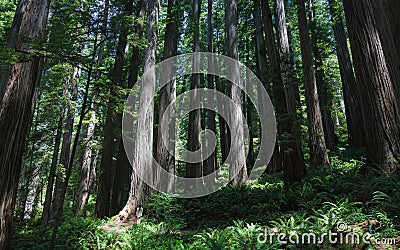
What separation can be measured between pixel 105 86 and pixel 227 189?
611 cm

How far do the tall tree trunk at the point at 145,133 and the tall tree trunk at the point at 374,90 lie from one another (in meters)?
6.24

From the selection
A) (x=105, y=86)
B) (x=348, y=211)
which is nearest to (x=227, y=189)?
(x=348, y=211)

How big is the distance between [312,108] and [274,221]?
5303 millimetres

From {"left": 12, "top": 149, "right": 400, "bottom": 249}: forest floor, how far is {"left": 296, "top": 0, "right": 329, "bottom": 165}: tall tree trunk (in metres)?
1.02

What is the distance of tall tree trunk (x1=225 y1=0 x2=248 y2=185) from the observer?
10.4 metres

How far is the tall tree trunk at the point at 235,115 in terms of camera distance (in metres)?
10.4

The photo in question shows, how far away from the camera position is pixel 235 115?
10.9 metres

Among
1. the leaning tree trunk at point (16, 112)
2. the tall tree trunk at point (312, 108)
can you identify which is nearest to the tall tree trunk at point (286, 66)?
the tall tree trunk at point (312, 108)

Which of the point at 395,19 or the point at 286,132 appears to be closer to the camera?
the point at 395,19

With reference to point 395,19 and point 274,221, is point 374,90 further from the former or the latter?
point 395,19

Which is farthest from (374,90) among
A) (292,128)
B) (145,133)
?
(145,133)

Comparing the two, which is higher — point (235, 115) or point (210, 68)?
point (210, 68)

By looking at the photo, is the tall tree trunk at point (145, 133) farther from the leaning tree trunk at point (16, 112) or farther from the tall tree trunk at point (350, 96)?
the tall tree trunk at point (350, 96)

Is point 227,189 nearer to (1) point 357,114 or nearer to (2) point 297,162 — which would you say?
(2) point 297,162
